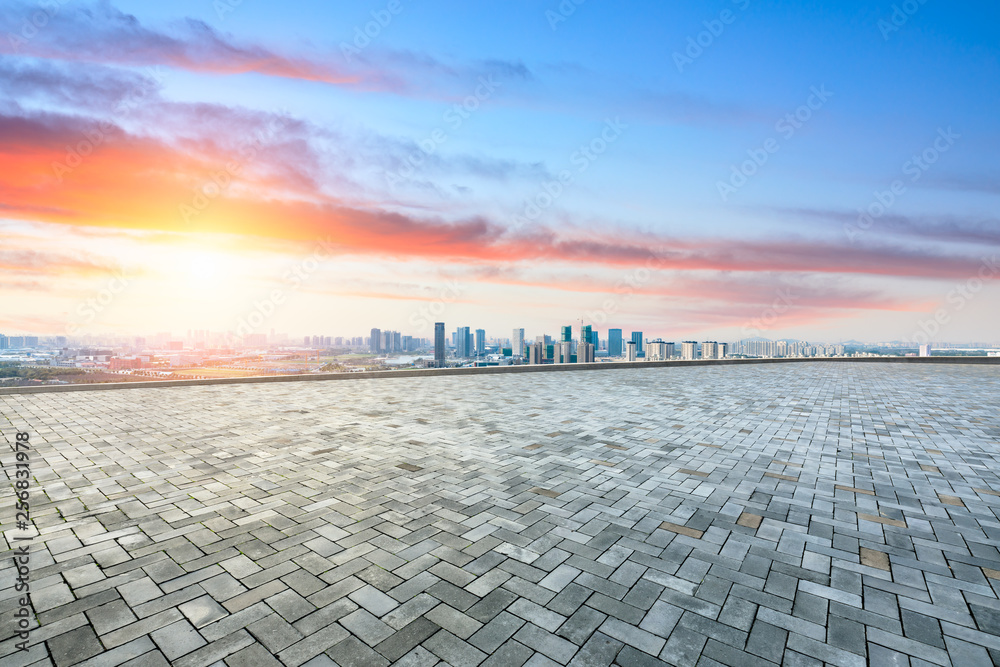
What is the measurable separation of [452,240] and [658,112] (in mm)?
12158

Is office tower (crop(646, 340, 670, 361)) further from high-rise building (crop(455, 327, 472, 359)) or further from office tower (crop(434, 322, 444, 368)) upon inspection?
high-rise building (crop(455, 327, 472, 359))

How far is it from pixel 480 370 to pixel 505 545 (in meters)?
13.2

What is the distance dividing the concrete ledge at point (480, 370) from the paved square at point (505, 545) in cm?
465

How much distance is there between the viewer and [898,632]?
2336 mm

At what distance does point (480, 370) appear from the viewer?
16.5 metres

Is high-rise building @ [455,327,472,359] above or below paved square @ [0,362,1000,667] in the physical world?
above

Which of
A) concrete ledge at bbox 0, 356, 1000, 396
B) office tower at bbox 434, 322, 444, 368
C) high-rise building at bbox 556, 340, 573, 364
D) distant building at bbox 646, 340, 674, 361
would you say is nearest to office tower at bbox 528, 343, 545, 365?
high-rise building at bbox 556, 340, 573, 364

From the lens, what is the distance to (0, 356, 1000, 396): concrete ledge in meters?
11.2

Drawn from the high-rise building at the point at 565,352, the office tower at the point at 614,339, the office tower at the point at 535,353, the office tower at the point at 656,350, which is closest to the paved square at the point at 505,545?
the office tower at the point at 535,353

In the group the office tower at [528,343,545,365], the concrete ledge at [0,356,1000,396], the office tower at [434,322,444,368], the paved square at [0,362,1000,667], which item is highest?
the office tower at [434,322,444,368]

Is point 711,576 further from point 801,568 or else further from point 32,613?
point 32,613

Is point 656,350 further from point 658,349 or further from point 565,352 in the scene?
point 565,352

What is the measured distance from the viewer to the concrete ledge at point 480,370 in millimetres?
11188

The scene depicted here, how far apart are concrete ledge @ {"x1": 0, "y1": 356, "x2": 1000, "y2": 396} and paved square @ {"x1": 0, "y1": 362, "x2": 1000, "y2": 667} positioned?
15.3ft
